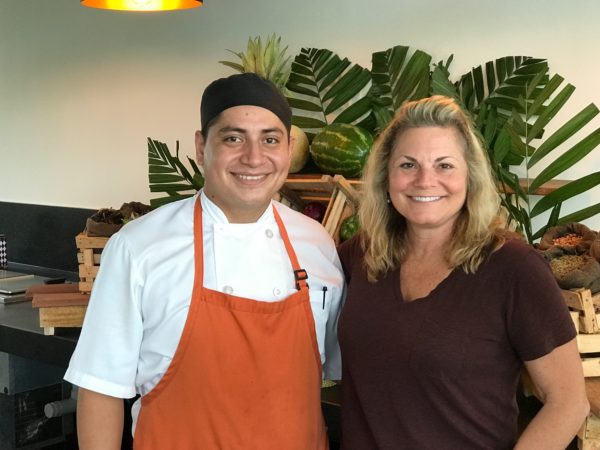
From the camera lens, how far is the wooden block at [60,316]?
8.70ft

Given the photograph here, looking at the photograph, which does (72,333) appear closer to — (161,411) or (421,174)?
(161,411)

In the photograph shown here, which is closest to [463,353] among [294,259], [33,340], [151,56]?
[294,259]

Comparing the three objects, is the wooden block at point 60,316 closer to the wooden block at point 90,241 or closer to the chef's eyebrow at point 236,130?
the wooden block at point 90,241

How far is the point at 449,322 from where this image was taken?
5.10ft

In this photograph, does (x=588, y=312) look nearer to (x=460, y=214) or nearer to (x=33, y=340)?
(x=460, y=214)

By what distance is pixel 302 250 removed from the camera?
6.02 feet

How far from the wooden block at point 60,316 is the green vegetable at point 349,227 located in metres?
0.97

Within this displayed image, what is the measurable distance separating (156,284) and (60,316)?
119 cm

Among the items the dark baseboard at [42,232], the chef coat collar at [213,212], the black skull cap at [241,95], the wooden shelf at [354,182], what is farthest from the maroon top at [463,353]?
the dark baseboard at [42,232]

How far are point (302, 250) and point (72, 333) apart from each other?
1218 mm

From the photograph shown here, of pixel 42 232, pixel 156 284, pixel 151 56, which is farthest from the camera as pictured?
pixel 42 232

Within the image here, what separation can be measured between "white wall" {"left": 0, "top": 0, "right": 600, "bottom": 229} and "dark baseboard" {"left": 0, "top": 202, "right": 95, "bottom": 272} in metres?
0.08

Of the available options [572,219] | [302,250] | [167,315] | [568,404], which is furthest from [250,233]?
[572,219]

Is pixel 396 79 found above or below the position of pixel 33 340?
above
